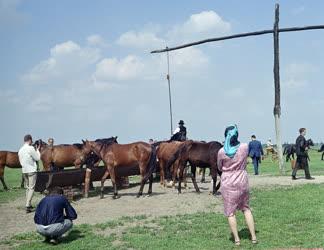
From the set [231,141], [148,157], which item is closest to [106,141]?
[148,157]

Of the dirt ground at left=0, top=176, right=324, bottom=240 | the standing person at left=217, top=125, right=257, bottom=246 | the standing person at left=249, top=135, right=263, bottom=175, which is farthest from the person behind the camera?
the standing person at left=249, top=135, right=263, bottom=175

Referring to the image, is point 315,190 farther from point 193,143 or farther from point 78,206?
point 78,206

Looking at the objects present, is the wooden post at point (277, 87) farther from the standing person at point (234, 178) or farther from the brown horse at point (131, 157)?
the standing person at point (234, 178)

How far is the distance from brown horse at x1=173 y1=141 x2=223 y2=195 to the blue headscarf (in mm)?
6895

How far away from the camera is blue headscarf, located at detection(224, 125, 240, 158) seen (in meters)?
8.68

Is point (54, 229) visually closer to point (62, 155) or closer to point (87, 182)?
point (87, 182)

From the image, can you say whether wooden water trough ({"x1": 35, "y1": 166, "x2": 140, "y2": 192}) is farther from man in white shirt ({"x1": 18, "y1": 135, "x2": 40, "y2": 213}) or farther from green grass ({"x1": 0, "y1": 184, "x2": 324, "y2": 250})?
green grass ({"x1": 0, "y1": 184, "x2": 324, "y2": 250})

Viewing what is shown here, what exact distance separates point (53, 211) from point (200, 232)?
2983mm

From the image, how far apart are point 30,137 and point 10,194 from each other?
22.0 feet

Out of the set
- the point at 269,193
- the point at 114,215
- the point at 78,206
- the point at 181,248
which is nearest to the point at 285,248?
the point at 181,248

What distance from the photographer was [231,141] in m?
8.73

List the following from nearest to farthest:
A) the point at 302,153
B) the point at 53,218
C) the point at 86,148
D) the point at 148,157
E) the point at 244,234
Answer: the point at 244,234 → the point at 53,218 → the point at 148,157 → the point at 86,148 → the point at 302,153

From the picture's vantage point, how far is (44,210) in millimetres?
9891

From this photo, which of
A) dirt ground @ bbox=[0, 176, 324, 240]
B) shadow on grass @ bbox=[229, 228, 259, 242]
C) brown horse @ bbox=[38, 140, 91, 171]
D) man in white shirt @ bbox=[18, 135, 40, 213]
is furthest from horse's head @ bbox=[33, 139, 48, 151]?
shadow on grass @ bbox=[229, 228, 259, 242]
